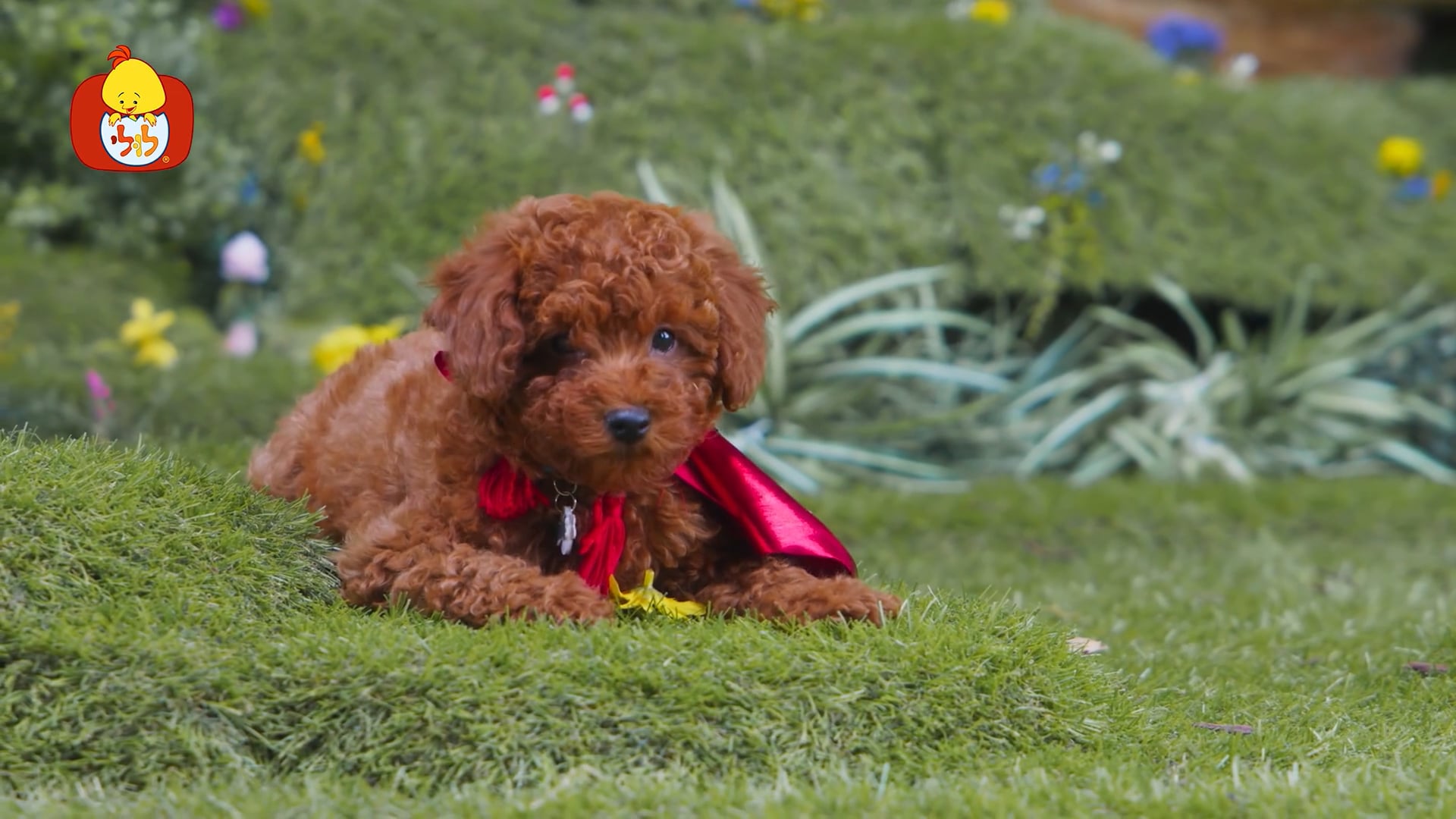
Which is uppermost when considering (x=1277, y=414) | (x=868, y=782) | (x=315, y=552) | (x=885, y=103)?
(x=885, y=103)

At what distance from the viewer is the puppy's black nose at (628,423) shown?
2.78m

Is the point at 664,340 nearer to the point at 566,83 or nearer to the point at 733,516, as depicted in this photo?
the point at 733,516

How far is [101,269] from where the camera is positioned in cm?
670

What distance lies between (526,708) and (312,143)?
181 inches

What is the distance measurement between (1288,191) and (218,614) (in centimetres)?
638

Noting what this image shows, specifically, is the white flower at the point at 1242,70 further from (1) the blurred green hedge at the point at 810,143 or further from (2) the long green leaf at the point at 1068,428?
(2) the long green leaf at the point at 1068,428

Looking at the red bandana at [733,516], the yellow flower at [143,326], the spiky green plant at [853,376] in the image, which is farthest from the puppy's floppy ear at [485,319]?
the yellow flower at [143,326]

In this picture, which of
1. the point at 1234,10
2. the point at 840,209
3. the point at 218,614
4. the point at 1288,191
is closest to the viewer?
the point at 218,614

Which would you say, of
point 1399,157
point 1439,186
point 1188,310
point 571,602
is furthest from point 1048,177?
point 571,602

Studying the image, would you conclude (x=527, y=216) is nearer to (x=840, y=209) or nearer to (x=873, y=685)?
(x=873, y=685)

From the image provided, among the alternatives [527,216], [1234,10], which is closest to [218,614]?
[527,216]

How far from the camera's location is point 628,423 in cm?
278

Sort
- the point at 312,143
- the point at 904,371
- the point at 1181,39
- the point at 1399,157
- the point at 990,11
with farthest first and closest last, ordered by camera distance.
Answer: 1. the point at 1181,39
2. the point at 990,11
3. the point at 1399,157
4. the point at 312,143
5. the point at 904,371

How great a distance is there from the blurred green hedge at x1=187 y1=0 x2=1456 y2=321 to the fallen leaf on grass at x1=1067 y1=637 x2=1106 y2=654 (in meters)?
3.31
